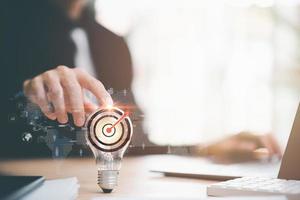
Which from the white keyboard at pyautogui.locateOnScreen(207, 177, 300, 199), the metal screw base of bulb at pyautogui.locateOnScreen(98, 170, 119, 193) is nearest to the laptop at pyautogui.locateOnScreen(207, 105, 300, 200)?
the white keyboard at pyautogui.locateOnScreen(207, 177, 300, 199)

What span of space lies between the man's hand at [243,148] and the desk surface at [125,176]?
6.6 inches

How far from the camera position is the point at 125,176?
116 cm

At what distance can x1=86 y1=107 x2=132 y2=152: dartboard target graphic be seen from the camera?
1037 mm

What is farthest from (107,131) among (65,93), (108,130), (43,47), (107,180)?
(43,47)

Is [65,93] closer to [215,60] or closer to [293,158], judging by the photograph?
[215,60]

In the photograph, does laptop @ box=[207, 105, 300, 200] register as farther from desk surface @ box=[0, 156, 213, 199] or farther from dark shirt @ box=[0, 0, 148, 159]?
dark shirt @ box=[0, 0, 148, 159]

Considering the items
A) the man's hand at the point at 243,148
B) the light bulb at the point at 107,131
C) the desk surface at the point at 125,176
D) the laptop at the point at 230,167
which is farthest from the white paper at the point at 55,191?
the man's hand at the point at 243,148

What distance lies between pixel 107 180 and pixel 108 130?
142mm

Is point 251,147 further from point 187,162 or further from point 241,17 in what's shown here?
point 241,17

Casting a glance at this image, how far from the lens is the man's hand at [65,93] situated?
123cm

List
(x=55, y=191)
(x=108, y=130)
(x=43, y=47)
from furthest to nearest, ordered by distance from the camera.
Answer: (x=43, y=47) → (x=108, y=130) → (x=55, y=191)

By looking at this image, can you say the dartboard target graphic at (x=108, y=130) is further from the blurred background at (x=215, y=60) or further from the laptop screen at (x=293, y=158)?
the laptop screen at (x=293, y=158)

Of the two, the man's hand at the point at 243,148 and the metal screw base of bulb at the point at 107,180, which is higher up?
the man's hand at the point at 243,148

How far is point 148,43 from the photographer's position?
4.20 ft
